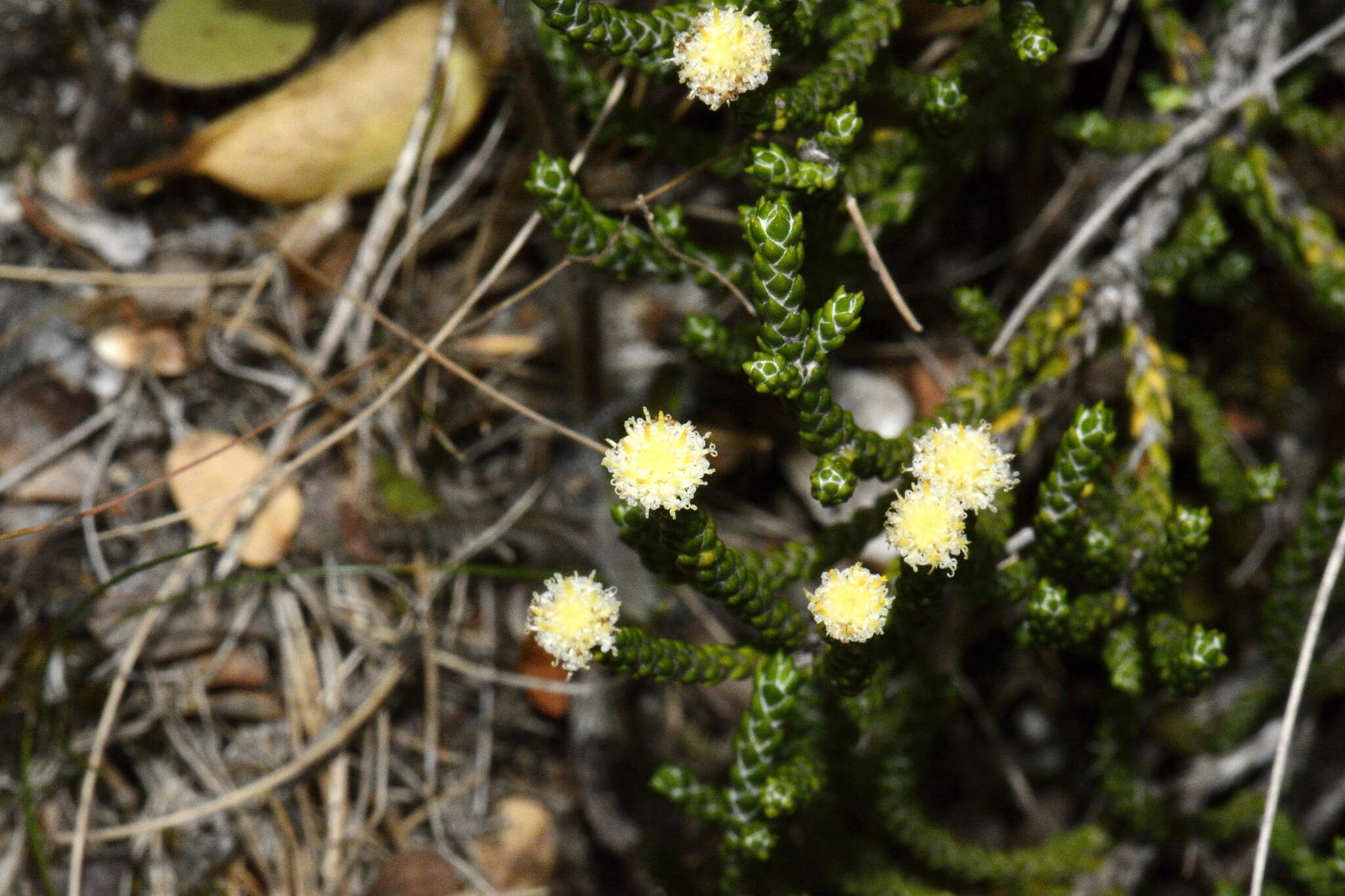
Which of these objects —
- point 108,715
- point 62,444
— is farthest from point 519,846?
point 62,444

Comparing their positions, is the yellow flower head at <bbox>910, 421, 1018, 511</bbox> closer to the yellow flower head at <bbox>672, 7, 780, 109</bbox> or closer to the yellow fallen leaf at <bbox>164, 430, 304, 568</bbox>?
the yellow flower head at <bbox>672, 7, 780, 109</bbox>

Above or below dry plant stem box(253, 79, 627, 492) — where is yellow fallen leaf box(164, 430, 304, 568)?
below

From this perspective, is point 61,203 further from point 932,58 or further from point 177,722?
point 932,58

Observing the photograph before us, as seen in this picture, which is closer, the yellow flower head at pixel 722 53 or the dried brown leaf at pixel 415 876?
the yellow flower head at pixel 722 53

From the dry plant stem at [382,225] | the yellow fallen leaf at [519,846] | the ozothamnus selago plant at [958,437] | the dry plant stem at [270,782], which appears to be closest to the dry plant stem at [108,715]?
the dry plant stem at [270,782]

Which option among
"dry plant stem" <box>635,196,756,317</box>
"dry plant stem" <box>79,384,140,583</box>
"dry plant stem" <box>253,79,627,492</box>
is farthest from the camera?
"dry plant stem" <box>79,384,140,583</box>

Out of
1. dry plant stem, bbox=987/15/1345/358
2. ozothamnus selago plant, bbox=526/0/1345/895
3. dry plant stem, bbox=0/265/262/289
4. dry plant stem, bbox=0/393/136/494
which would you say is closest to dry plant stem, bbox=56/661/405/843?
ozothamnus selago plant, bbox=526/0/1345/895

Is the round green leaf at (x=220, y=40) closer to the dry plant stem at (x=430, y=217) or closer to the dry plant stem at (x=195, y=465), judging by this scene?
the dry plant stem at (x=430, y=217)
